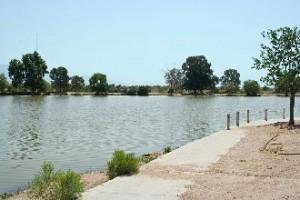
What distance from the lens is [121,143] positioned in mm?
26625

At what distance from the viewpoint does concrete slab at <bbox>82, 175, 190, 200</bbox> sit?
34.8 ft

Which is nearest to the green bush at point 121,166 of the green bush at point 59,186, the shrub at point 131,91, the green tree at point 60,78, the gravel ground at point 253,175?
the gravel ground at point 253,175

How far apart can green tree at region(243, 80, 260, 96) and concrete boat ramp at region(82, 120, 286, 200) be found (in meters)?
123

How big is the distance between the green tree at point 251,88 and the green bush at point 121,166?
128758 millimetres

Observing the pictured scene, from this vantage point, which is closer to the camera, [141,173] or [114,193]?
[114,193]

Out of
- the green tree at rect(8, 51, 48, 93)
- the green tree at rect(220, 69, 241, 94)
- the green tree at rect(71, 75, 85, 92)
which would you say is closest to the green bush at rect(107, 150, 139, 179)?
the green tree at rect(8, 51, 48, 93)

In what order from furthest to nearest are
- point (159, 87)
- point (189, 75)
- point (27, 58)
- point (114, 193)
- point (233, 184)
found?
point (159, 87) → point (189, 75) → point (27, 58) → point (233, 184) → point (114, 193)

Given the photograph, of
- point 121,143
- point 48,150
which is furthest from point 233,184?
point 121,143

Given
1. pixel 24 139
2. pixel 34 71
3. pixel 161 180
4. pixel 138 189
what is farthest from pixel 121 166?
pixel 34 71

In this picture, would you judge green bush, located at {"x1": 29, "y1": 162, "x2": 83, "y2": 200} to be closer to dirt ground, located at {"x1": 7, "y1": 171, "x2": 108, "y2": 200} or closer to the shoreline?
the shoreline

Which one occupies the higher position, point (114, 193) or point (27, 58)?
point (27, 58)

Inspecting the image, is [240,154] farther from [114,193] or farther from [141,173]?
[114,193]

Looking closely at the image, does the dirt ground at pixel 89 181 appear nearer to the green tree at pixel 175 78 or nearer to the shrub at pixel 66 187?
the shrub at pixel 66 187

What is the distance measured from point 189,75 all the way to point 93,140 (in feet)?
380
